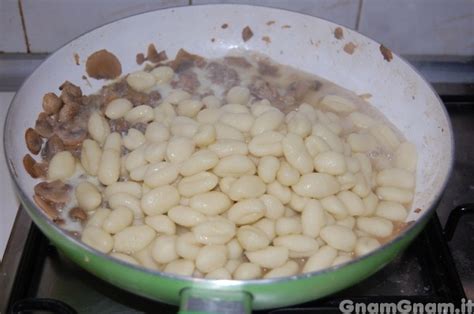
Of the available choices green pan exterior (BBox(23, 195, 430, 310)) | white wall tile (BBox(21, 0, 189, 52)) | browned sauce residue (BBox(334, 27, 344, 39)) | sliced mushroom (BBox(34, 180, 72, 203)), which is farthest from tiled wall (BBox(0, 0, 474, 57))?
green pan exterior (BBox(23, 195, 430, 310))

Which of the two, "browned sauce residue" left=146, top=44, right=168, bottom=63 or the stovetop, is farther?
"browned sauce residue" left=146, top=44, right=168, bottom=63

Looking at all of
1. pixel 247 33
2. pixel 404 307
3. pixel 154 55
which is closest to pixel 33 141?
pixel 154 55

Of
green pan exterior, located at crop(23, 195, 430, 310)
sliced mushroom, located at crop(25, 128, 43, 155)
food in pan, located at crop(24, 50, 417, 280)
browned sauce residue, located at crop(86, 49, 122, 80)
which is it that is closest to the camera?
green pan exterior, located at crop(23, 195, 430, 310)

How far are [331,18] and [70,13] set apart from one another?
405 millimetres

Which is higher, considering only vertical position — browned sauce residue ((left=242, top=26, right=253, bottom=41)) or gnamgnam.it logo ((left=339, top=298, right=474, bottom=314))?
browned sauce residue ((left=242, top=26, right=253, bottom=41))

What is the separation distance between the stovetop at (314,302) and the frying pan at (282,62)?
58 mm

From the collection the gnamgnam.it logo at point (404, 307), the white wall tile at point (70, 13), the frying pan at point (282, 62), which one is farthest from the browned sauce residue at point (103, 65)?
the gnamgnam.it logo at point (404, 307)

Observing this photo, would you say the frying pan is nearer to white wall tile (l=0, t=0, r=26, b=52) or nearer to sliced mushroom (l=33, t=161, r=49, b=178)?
sliced mushroom (l=33, t=161, r=49, b=178)

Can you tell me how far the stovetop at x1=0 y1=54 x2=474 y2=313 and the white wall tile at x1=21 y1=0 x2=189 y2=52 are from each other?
316mm

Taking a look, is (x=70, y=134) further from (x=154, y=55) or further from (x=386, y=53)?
(x=386, y=53)

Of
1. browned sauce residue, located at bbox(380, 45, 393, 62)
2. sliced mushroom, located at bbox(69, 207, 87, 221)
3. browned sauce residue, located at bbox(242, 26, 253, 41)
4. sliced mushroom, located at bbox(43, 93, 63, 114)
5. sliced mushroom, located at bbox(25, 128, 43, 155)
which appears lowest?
sliced mushroom, located at bbox(69, 207, 87, 221)

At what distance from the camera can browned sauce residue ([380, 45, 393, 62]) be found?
82cm

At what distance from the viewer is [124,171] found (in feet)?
2.33

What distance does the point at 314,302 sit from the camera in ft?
2.14
